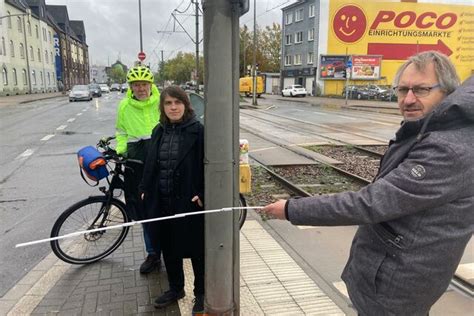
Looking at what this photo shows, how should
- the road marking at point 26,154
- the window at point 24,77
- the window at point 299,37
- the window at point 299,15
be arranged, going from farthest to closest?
the window at point 299,37 → the window at point 299,15 → the window at point 24,77 → the road marking at point 26,154

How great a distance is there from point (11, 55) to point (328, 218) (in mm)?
53489

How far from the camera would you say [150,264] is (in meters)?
4.01

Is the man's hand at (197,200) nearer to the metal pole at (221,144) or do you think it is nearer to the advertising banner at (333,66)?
the metal pole at (221,144)

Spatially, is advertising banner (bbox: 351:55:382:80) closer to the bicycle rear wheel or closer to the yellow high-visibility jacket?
the bicycle rear wheel

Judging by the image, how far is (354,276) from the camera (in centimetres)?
184

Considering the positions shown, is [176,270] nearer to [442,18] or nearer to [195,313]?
[195,313]

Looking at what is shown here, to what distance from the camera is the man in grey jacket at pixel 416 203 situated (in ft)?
4.85

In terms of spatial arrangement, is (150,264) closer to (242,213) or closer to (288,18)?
(242,213)

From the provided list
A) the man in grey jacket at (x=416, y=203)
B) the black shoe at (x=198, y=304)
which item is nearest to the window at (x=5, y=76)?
the black shoe at (x=198, y=304)

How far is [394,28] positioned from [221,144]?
5214 centimetres

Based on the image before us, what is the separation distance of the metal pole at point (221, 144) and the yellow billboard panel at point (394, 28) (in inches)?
1917

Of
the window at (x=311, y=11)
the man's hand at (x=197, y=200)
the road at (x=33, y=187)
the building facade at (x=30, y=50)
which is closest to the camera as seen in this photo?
the man's hand at (x=197, y=200)

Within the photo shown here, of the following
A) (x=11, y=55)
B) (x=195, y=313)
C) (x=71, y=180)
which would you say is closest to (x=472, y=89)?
(x=195, y=313)

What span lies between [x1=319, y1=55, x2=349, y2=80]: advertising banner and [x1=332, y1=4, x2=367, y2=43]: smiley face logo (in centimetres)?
238
